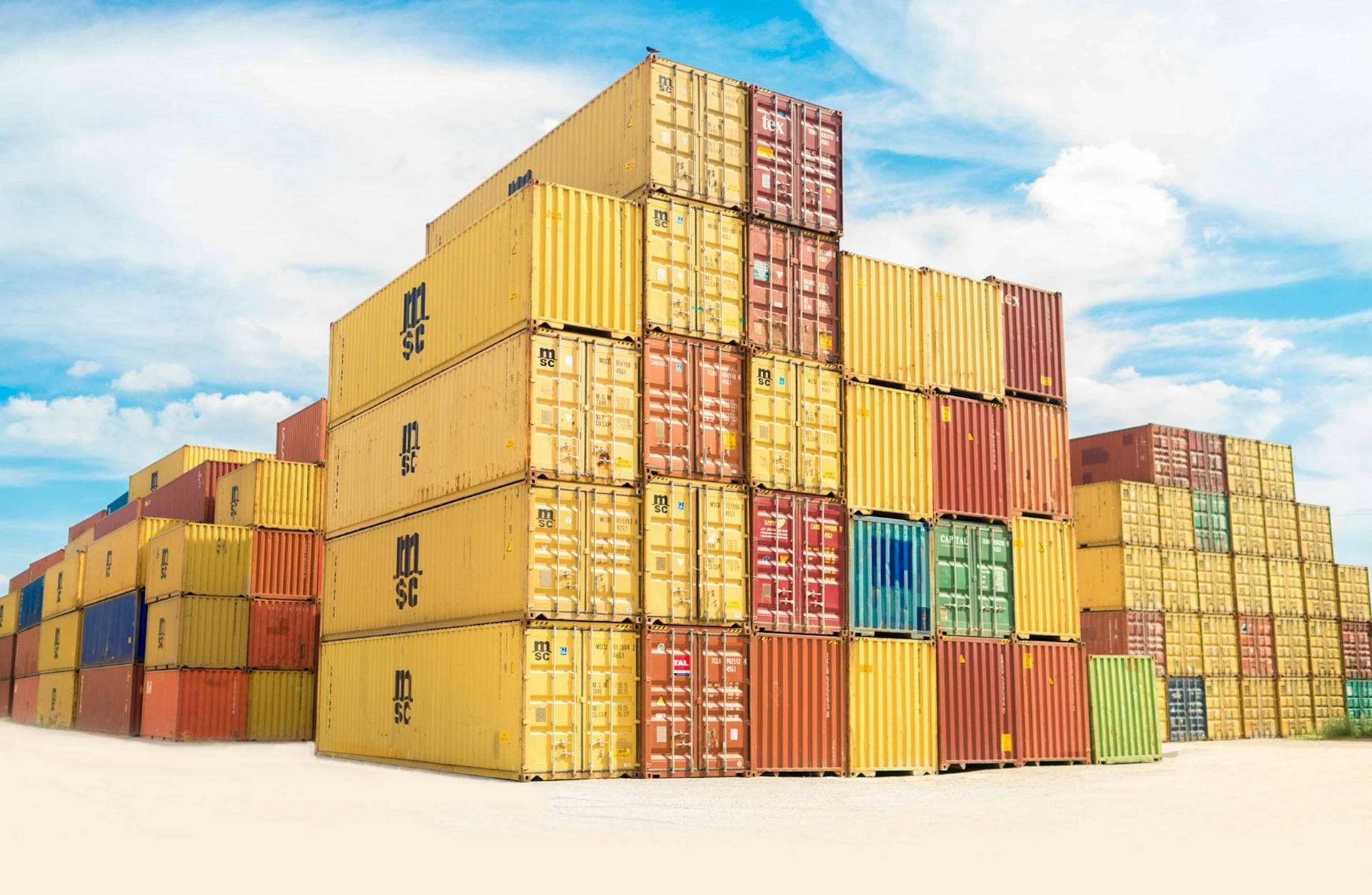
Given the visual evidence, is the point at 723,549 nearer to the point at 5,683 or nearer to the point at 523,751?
the point at 523,751

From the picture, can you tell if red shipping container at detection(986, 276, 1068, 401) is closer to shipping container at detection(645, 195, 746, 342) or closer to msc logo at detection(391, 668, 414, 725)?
shipping container at detection(645, 195, 746, 342)

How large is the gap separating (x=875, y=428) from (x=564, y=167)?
28.0 ft

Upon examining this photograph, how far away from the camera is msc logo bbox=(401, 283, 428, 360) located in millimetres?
25828

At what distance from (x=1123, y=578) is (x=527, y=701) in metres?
27.4

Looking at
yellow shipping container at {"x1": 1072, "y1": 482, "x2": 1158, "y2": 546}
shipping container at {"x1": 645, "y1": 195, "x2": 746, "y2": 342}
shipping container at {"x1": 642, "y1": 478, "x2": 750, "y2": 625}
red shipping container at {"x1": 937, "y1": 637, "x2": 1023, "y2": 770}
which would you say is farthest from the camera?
yellow shipping container at {"x1": 1072, "y1": 482, "x2": 1158, "y2": 546}

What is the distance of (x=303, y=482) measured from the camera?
123ft

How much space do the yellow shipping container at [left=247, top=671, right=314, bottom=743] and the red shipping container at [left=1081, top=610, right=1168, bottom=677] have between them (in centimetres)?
2524

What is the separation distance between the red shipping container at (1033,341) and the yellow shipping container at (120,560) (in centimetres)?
2431

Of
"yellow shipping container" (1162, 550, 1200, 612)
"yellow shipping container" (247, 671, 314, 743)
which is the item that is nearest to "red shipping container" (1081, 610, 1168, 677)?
"yellow shipping container" (1162, 550, 1200, 612)

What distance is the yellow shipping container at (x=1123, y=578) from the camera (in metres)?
41.7

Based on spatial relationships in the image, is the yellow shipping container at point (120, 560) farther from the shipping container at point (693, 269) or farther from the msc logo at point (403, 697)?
the shipping container at point (693, 269)

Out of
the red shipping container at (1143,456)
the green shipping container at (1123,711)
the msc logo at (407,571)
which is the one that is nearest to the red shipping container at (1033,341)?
the green shipping container at (1123,711)

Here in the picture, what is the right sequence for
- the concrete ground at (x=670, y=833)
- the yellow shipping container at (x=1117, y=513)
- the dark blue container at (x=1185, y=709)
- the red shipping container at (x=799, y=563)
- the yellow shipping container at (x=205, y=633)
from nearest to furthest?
the concrete ground at (x=670, y=833)
the red shipping container at (x=799, y=563)
the yellow shipping container at (x=205, y=633)
the dark blue container at (x=1185, y=709)
the yellow shipping container at (x=1117, y=513)

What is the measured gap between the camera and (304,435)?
40.8 metres
